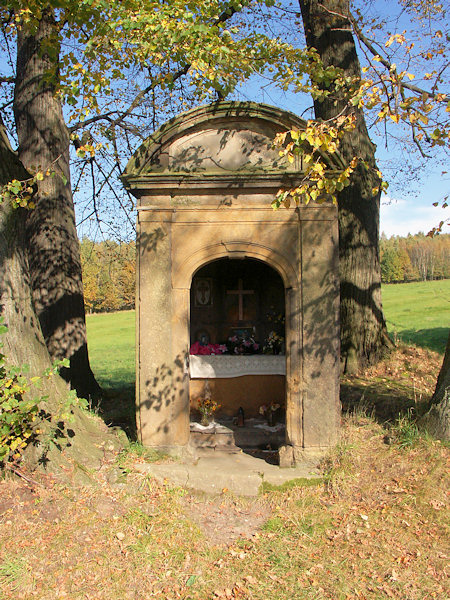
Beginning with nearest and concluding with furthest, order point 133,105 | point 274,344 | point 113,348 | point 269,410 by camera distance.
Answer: point 269,410 < point 274,344 < point 133,105 < point 113,348

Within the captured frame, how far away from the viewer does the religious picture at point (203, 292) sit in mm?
8875

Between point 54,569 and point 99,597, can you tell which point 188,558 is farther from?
point 54,569

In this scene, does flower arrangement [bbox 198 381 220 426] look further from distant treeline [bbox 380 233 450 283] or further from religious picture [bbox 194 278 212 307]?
distant treeline [bbox 380 233 450 283]

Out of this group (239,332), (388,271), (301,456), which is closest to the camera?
(301,456)

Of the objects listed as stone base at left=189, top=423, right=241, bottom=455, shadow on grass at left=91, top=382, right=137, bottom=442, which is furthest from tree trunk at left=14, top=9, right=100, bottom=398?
stone base at left=189, top=423, right=241, bottom=455

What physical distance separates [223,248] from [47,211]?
3.96 meters

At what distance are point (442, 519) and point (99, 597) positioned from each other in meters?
3.03

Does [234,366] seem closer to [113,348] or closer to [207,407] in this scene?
[207,407]

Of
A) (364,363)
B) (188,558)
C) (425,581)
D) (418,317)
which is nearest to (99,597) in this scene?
(188,558)

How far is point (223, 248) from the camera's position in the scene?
5852mm

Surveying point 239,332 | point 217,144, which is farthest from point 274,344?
point 217,144

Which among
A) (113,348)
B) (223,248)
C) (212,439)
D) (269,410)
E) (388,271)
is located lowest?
(113,348)

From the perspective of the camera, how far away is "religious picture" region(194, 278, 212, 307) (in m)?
8.88

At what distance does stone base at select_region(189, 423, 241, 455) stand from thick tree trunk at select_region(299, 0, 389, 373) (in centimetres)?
287
